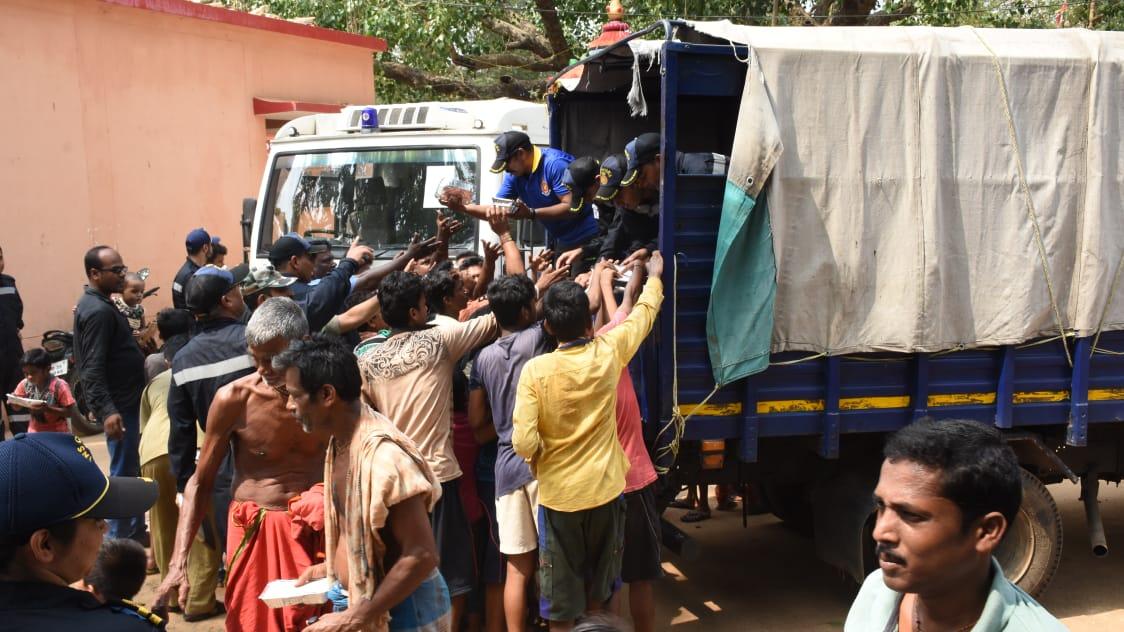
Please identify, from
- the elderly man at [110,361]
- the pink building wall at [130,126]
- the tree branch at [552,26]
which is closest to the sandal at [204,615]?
the elderly man at [110,361]

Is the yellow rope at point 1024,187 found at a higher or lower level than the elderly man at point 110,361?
higher

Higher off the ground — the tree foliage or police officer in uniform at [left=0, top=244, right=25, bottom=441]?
the tree foliage

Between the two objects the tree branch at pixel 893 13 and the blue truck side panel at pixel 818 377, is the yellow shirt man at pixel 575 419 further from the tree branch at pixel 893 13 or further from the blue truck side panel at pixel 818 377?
the tree branch at pixel 893 13

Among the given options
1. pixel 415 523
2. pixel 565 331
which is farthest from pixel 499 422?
pixel 415 523

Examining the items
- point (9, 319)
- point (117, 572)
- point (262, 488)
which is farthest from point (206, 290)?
point (9, 319)

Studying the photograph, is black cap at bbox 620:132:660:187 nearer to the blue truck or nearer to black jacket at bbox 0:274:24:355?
the blue truck

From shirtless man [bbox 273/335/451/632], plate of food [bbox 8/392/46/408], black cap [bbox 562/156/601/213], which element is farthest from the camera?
plate of food [bbox 8/392/46/408]

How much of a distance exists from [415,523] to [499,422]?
1.60 meters

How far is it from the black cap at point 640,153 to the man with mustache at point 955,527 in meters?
2.87

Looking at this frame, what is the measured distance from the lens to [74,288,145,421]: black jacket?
5.51 m

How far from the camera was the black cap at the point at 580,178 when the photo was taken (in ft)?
17.4

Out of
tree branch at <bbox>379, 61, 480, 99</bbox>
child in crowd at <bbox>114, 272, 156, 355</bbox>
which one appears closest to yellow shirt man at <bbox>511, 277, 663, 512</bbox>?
child in crowd at <bbox>114, 272, 156, 355</bbox>

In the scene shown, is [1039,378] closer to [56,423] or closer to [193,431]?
[193,431]

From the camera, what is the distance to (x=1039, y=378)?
4.62m
